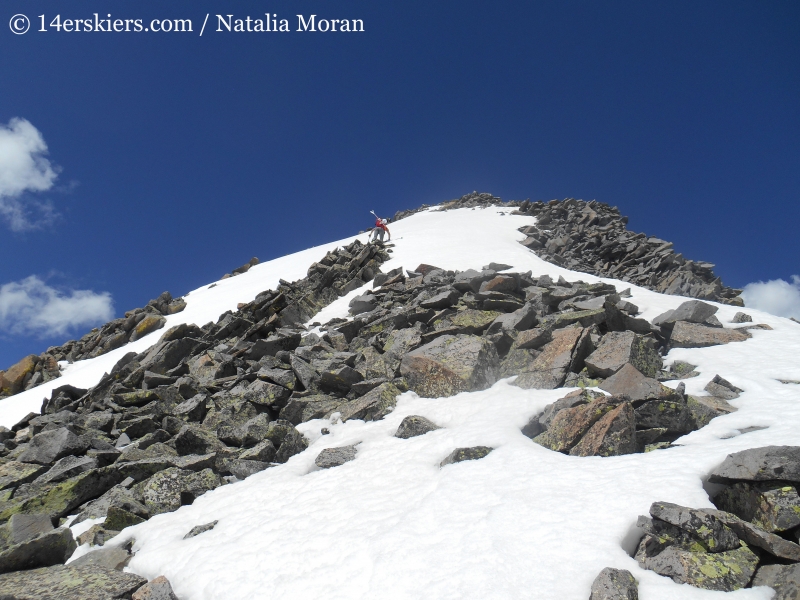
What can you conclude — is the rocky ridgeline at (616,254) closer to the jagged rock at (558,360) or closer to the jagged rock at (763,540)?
the jagged rock at (558,360)

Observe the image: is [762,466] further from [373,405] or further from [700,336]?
[700,336]

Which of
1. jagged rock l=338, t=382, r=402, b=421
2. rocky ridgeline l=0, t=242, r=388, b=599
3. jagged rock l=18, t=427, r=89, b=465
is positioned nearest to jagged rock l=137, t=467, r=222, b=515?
rocky ridgeline l=0, t=242, r=388, b=599

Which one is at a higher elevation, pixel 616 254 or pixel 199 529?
pixel 616 254

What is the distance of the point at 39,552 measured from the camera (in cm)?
664

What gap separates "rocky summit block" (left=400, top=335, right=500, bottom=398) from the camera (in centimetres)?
1083

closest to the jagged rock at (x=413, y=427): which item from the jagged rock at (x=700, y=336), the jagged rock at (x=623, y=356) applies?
the jagged rock at (x=623, y=356)

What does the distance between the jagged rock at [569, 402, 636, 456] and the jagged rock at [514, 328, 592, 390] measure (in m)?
2.73

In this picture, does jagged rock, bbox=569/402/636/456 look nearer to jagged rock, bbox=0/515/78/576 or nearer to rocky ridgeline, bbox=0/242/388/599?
rocky ridgeline, bbox=0/242/388/599

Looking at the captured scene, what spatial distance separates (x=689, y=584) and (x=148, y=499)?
8.78m

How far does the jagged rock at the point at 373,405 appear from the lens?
34.9ft

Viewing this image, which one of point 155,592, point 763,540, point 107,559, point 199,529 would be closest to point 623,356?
point 763,540

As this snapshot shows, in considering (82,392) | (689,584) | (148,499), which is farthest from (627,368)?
(82,392)

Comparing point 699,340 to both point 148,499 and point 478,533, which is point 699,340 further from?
point 148,499

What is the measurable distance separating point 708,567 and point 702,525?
18.0 inches
